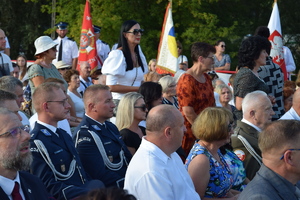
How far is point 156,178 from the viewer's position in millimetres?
4219

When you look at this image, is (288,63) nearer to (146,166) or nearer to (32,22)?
(146,166)

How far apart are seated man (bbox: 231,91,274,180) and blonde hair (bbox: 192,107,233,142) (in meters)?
0.68

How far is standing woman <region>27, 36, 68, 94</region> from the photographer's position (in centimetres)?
755

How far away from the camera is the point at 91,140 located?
5.42 metres

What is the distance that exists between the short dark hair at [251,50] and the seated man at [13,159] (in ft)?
12.4

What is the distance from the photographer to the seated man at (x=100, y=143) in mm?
5375

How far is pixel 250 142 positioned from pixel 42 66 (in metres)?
3.21

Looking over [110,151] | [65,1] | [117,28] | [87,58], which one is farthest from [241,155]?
[65,1]

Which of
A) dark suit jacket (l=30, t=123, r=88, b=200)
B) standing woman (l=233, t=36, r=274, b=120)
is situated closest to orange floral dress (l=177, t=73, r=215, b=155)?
standing woman (l=233, t=36, r=274, b=120)

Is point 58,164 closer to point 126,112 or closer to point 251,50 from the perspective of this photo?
point 126,112

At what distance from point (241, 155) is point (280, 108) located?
6.55ft

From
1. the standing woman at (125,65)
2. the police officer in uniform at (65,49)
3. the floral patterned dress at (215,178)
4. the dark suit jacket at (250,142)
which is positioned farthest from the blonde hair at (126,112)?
the police officer in uniform at (65,49)

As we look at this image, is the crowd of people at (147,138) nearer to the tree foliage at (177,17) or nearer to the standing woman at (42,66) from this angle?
the standing woman at (42,66)

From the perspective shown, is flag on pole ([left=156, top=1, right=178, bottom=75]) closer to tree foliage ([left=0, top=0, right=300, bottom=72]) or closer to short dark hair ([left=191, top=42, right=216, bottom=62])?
short dark hair ([left=191, top=42, right=216, bottom=62])
